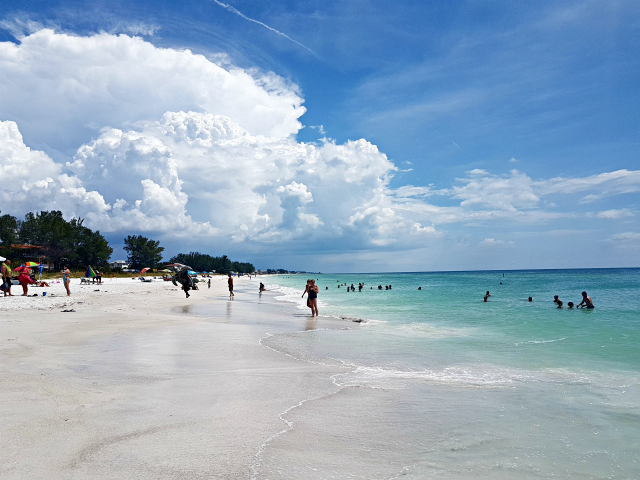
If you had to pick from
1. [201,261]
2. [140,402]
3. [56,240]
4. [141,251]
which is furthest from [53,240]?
[201,261]

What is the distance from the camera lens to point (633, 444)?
510cm

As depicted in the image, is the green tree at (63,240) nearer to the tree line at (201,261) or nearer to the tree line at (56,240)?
the tree line at (56,240)

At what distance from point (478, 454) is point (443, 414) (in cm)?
137

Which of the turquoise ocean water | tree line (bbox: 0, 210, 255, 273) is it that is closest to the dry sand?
the turquoise ocean water

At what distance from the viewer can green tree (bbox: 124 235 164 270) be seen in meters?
118

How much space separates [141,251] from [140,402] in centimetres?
12441

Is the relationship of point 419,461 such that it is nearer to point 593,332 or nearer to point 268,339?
point 268,339

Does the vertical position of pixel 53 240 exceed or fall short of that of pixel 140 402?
it exceeds it

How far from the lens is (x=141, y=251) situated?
118750 millimetres

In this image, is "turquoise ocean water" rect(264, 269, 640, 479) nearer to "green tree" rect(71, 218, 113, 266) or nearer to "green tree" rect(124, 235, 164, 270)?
"green tree" rect(71, 218, 113, 266)

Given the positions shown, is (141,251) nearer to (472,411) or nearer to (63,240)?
(63,240)

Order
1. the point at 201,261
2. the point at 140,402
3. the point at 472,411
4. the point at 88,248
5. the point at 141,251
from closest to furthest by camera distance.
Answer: the point at 140,402, the point at 472,411, the point at 88,248, the point at 141,251, the point at 201,261

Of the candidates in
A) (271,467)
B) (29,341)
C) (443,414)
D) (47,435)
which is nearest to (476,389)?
(443,414)

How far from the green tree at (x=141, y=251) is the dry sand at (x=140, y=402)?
115941mm
